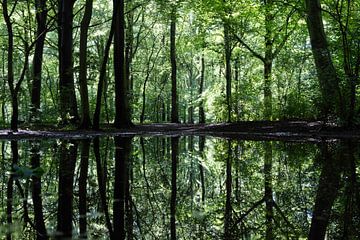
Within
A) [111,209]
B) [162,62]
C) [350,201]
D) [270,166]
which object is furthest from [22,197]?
[162,62]

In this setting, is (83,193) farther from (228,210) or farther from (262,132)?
(262,132)

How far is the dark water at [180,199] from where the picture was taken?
3.17 meters

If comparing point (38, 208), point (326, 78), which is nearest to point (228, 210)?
point (38, 208)

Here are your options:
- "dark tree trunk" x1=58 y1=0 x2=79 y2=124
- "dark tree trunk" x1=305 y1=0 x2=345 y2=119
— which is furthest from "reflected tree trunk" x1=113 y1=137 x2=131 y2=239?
"dark tree trunk" x1=58 y1=0 x2=79 y2=124

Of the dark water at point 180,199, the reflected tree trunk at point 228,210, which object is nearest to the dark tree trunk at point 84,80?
Answer: the dark water at point 180,199

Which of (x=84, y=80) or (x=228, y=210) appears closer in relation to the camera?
(x=228, y=210)

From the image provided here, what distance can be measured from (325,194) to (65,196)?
2871 mm

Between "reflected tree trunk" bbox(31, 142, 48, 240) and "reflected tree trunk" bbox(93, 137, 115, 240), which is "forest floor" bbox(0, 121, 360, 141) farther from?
"reflected tree trunk" bbox(31, 142, 48, 240)

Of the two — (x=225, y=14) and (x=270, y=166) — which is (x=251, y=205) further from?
(x=225, y=14)

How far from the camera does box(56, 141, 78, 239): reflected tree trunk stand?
3044mm

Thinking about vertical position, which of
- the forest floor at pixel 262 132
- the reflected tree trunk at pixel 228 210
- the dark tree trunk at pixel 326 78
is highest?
the dark tree trunk at pixel 326 78

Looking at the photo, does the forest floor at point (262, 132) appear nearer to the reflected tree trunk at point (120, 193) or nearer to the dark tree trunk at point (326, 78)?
the dark tree trunk at point (326, 78)

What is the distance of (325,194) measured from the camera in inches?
177

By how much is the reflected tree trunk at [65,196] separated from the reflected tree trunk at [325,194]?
1.87 metres
